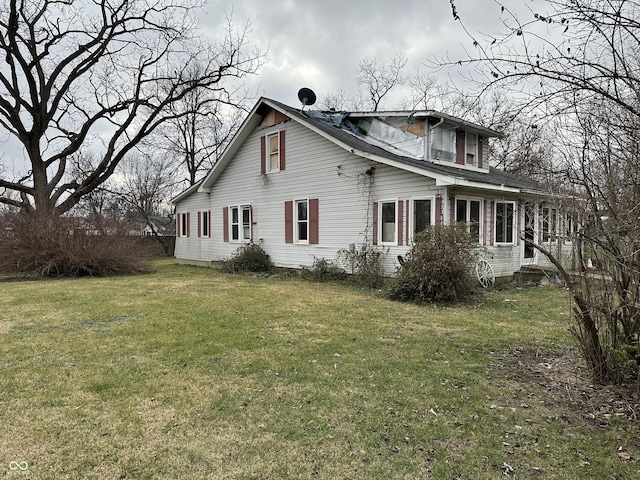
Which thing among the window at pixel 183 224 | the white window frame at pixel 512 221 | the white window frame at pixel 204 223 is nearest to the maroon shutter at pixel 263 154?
the white window frame at pixel 204 223

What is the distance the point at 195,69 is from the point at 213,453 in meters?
25.0

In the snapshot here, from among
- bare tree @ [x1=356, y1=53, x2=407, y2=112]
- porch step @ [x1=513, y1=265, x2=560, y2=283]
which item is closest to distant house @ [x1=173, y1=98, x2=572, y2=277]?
porch step @ [x1=513, y1=265, x2=560, y2=283]

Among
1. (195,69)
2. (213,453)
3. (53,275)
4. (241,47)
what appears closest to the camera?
(213,453)

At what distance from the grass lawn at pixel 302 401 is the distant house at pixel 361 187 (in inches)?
176

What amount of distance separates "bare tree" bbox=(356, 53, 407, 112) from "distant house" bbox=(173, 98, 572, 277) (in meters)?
14.4

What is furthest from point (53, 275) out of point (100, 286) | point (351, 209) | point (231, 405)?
point (231, 405)

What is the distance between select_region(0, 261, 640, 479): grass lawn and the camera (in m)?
2.67

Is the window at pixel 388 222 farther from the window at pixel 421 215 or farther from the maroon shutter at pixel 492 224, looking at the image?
the maroon shutter at pixel 492 224

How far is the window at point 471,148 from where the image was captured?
13.3 m

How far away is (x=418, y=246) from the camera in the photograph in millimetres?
8594

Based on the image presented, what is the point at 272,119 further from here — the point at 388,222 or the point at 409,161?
the point at 388,222

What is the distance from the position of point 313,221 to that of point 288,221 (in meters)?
1.28

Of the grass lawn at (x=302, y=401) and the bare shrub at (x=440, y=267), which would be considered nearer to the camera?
the grass lawn at (x=302, y=401)

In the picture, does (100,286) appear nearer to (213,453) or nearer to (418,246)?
(418,246)
